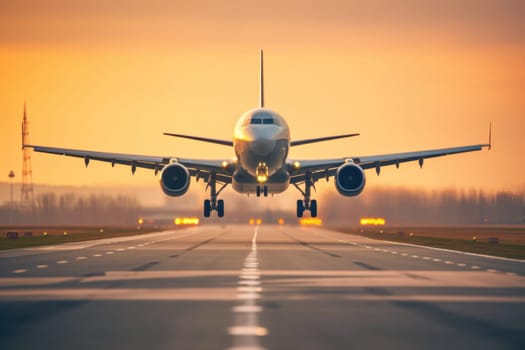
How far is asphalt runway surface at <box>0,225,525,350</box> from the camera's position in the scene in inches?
528

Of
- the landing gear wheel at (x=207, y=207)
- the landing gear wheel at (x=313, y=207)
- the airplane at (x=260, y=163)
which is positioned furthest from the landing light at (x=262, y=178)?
the landing gear wheel at (x=207, y=207)

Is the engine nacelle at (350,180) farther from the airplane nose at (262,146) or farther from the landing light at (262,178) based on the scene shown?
the airplane nose at (262,146)

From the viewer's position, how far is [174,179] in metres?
56.8

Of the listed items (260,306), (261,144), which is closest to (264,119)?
(261,144)

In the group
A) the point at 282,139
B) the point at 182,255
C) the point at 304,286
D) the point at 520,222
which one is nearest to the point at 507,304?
the point at 304,286

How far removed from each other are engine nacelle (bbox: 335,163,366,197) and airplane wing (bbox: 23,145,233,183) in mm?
6820

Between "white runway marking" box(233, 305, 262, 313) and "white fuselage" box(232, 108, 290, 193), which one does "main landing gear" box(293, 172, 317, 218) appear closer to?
"white fuselage" box(232, 108, 290, 193)

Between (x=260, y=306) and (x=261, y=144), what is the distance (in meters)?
34.5

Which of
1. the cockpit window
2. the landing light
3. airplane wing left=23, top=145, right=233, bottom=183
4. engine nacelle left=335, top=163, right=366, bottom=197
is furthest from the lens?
airplane wing left=23, top=145, right=233, bottom=183

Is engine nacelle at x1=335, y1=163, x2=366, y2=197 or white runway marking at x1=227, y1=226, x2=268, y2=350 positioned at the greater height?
engine nacelle at x1=335, y1=163, x2=366, y2=197

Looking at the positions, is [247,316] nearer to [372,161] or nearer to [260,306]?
[260,306]

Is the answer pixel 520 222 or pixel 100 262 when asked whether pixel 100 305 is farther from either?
pixel 520 222

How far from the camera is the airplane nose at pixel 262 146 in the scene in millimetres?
52656

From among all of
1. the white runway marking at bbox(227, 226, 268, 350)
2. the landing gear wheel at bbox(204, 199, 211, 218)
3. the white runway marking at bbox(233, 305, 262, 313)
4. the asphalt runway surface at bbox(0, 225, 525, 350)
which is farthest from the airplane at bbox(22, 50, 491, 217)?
the white runway marking at bbox(233, 305, 262, 313)
